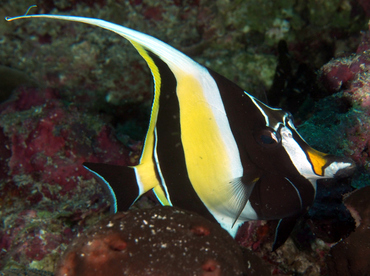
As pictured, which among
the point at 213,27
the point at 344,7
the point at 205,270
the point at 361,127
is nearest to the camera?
the point at 205,270

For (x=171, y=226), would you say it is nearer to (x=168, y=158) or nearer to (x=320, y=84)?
(x=168, y=158)

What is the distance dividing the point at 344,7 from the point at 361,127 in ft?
10.4

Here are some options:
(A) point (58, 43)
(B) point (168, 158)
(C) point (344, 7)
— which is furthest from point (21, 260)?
(C) point (344, 7)

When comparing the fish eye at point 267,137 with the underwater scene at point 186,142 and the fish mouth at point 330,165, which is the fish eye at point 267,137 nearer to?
the underwater scene at point 186,142

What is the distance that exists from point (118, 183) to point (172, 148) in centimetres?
38

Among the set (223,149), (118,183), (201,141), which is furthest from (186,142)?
(118,183)

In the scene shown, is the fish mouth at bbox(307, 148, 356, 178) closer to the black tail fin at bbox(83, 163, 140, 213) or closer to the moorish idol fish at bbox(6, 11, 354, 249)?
the moorish idol fish at bbox(6, 11, 354, 249)

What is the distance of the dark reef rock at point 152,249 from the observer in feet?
3.67

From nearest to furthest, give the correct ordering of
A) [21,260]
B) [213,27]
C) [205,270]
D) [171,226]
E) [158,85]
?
[205,270] → [171,226] → [158,85] → [21,260] → [213,27]

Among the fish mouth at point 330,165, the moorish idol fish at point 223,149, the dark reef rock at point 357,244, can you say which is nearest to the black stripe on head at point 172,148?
the moorish idol fish at point 223,149

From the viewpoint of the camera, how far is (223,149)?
1.39 m

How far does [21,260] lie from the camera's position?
2.21 m

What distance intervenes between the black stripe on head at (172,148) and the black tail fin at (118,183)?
0.19m

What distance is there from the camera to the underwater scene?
1.26 metres
